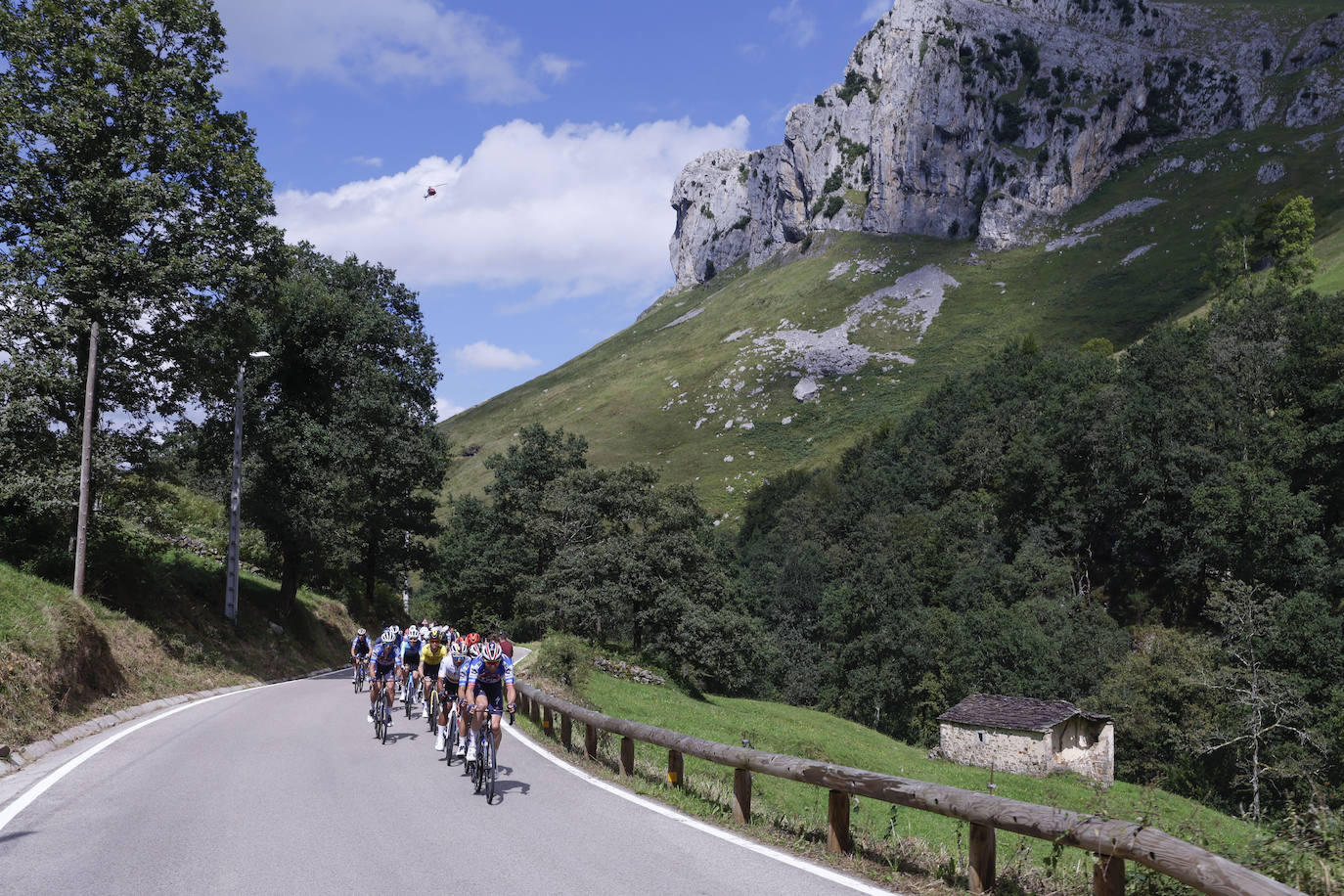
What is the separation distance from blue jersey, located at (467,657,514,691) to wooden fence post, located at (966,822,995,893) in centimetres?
627

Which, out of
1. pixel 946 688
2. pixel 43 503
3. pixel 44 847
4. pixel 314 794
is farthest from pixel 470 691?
pixel 946 688

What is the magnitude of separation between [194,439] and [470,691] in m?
23.4

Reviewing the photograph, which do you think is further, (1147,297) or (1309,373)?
(1147,297)

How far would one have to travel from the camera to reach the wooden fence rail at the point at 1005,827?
15.2ft

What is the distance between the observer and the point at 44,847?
6992 mm

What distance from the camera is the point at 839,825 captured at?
740cm

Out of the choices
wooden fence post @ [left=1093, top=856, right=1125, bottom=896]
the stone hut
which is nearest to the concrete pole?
wooden fence post @ [left=1093, top=856, right=1125, bottom=896]

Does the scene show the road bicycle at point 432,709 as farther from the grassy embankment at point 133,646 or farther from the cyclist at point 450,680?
the grassy embankment at point 133,646

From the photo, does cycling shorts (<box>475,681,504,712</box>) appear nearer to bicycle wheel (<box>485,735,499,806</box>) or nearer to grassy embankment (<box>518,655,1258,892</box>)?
bicycle wheel (<box>485,735,499,806</box>)

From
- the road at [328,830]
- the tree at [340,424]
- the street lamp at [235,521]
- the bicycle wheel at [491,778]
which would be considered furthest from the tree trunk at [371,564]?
the bicycle wheel at [491,778]

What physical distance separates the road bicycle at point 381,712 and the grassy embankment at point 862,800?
2.62 m

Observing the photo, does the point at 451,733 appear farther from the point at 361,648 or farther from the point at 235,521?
the point at 235,521

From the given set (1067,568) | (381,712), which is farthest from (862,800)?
(1067,568)

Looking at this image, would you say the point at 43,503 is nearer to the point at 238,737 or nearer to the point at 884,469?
the point at 238,737
